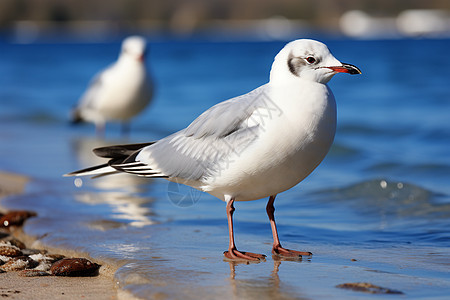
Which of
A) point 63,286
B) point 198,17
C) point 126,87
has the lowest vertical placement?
point 63,286

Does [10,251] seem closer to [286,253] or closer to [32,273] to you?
[32,273]

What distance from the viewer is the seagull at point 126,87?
8781mm

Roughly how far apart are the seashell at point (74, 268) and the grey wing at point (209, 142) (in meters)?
0.60

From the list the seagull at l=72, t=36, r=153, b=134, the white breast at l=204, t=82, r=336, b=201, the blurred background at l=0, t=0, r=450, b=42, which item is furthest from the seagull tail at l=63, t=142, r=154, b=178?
the blurred background at l=0, t=0, r=450, b=42

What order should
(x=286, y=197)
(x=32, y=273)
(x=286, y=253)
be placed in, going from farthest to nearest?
1. (x=286, y=197)
2. (x=286, y=253)
3. (x=32, y=273)

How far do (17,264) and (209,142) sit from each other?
110 cm

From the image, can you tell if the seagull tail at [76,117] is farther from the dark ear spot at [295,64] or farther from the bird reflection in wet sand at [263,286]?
the bird reflection in wet sand at [263,286]

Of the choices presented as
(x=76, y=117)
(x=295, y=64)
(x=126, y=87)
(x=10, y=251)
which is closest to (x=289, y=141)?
(x=295, y=64)

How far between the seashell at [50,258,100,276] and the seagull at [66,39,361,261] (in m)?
0.59

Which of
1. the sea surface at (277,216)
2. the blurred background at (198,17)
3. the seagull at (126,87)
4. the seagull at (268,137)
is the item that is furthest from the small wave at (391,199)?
the blurred background at (198,17)

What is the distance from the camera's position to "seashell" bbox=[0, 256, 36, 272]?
3574mm

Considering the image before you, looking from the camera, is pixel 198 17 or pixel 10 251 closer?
pixel 10 251

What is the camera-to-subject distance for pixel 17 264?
3594mm

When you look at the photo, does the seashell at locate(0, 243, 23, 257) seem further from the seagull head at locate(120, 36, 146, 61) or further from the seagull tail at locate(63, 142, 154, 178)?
the seagull head at locate(120, 36, 146, 61)
